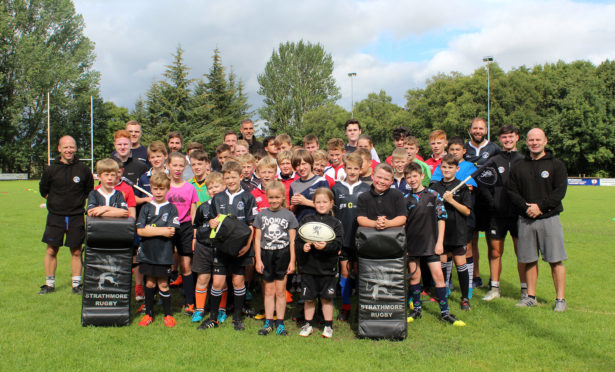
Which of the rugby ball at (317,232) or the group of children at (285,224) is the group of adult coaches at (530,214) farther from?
the rugby ball at (317,232)

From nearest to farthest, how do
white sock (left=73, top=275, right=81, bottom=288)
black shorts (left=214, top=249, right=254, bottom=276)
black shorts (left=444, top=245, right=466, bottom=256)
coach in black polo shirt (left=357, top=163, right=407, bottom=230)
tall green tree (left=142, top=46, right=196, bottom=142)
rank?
coach in black polo shirt (left=357, top=163, right=407, bottom=230), black shorts (left=214, top=249, right=254, bottom=276), black shorts (left=444, top=245, right=466, bottom=256), white sock (left=73, top=275, right=81, bottom=288), tall green tree (left=142, top=46, right=196, bottom=142)

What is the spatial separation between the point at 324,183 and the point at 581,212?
15.3 metres

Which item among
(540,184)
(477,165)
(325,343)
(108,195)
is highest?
(477,165)

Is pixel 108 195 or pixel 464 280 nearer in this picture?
pixel 108 195

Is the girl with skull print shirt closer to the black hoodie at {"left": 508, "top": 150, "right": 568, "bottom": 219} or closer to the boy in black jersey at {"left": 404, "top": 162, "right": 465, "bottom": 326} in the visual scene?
the boy in black jersey at {"left": 404, "top": 162, "right": 465, "bottom": 326}

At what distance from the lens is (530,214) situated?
18.3 ft

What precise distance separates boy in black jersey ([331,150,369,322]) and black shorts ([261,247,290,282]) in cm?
82

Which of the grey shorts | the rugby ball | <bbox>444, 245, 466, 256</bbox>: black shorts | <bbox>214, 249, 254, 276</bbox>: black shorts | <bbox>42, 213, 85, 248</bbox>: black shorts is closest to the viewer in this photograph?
the rugby ball

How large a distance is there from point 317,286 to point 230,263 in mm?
1072

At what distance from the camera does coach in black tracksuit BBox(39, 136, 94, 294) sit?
20.3 ft

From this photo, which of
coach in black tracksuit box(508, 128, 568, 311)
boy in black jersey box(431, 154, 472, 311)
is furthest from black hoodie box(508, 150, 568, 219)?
boy in black jersey box(431, 154, 472, 311)

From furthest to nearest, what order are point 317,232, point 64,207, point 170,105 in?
1. point 170,105
2. point 64,207
3. point 317,232

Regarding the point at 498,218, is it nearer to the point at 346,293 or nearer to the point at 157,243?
the point at 346,293

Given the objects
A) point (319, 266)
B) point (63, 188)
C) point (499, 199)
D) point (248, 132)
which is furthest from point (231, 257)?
point (499, 199)
